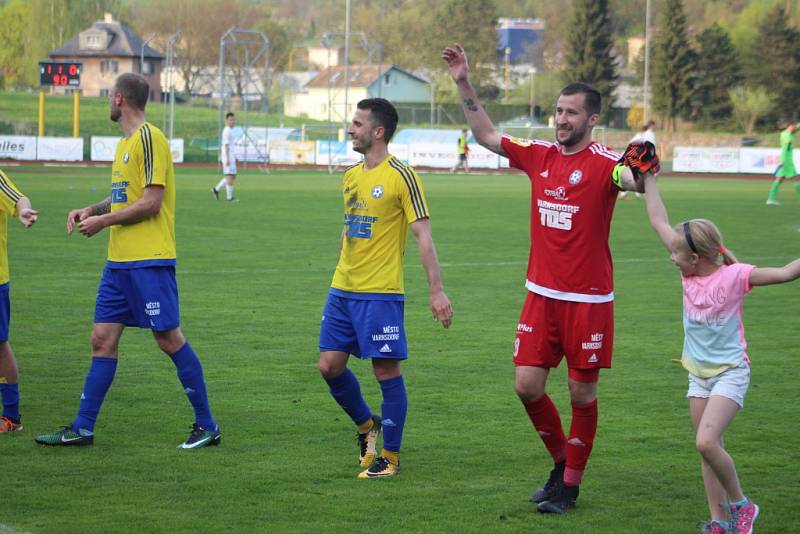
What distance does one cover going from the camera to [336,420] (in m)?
7.94

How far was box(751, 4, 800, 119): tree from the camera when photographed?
8812 centimetres

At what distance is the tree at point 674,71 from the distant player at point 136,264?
82.9 metres

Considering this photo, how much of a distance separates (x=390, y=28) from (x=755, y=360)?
4547 inches

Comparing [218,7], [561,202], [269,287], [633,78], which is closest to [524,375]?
[561,202]

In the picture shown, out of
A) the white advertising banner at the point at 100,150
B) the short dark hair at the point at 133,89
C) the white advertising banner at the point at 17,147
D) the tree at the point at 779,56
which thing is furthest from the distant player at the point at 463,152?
the tree at the point at 779,56

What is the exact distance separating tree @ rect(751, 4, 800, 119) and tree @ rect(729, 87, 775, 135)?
436 cm

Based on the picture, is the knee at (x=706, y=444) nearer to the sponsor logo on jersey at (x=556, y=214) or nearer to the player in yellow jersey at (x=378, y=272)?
the sponsor logo on jersey at (x=556, y=214)

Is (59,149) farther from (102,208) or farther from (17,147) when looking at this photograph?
(102,208)

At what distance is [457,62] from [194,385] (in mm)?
2601

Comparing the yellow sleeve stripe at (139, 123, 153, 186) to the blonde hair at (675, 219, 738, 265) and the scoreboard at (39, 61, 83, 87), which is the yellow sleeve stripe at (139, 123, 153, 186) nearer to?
the blonde hair at (675, 219, 738, 265)

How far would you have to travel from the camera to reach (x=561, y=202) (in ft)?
19.6

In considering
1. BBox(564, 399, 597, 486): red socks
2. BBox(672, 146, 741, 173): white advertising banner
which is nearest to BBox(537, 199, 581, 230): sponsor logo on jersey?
BBox(564, 399, 597, 486): red socks

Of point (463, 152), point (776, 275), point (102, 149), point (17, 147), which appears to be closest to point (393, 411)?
point (776, 275)

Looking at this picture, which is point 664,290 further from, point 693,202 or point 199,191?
point 199,191
